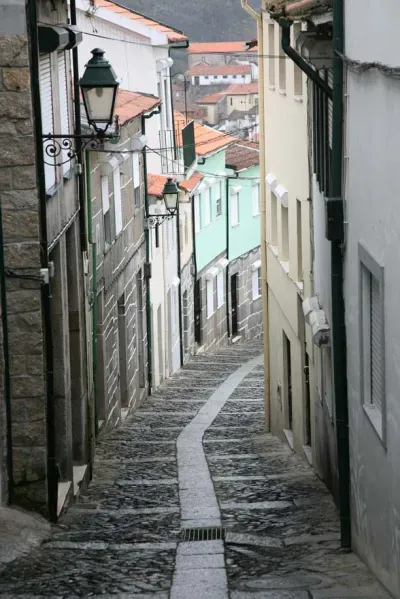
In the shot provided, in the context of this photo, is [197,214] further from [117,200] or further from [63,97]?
[63,97]

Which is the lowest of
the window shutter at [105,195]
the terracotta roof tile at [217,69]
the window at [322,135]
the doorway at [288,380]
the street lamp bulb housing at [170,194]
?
the terracotta roof tile at [217,69]

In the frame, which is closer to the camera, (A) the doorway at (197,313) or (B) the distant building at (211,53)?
(A) the doorway at (197,313)

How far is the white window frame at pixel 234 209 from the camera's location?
4112 centimetres

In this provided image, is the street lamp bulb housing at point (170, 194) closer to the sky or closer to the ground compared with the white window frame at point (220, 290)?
closer to the sky

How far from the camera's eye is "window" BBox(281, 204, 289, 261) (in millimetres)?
17641

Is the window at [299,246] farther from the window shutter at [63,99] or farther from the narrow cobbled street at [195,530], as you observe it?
the window shutter at [63,99]

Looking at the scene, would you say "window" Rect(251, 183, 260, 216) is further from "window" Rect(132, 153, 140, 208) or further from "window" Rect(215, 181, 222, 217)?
"window" Rect(132, 153, 140, 208)

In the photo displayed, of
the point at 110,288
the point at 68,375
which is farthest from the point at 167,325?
the point at 68,375

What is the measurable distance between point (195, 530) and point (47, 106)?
429 cm

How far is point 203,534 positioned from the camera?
10.3 m


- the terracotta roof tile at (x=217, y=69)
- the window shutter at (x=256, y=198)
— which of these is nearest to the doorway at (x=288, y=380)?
the window shutter at (x=256, y=198)

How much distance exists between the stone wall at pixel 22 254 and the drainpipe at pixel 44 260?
0.22ft

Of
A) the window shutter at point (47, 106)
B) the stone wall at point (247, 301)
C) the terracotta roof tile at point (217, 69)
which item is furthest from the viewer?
the terracotta roof tile at point (217, 69)

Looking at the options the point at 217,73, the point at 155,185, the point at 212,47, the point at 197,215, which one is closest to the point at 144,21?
the point at 155,185
